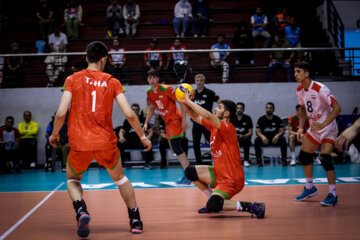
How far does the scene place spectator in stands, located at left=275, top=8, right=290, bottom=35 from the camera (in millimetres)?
13233

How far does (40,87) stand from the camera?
11.6 metres

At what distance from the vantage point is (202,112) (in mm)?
4527

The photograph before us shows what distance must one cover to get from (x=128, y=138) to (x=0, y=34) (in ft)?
20.4

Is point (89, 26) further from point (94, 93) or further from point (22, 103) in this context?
point (94, 93)

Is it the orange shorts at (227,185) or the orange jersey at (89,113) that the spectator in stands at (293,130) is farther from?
the orange jersey at (89,113)

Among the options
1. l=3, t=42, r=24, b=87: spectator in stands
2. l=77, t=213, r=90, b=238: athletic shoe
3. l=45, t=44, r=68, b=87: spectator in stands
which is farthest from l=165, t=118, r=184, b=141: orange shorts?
l=3, t=42, r=24, b=87: spectator in stands

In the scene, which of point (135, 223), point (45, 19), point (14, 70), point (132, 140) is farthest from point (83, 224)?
point (45, 19)

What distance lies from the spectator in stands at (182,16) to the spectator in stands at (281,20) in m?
2.80

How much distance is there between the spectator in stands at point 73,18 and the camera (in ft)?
44.0

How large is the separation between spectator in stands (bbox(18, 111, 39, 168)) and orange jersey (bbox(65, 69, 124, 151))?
775cm

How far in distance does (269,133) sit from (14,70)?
6969 millimetres

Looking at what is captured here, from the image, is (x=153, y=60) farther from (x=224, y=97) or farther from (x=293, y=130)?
(x=293, y=130)

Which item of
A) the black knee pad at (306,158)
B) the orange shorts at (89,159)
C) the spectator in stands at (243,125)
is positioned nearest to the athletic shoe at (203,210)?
the orange shorts at (89,159)

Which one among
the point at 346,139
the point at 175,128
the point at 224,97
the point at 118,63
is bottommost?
the point at 175,128
